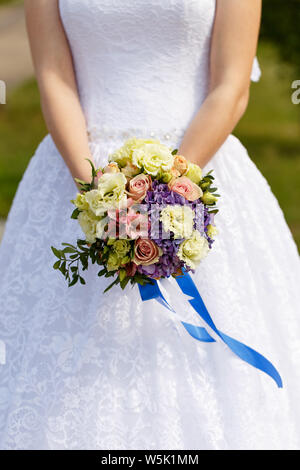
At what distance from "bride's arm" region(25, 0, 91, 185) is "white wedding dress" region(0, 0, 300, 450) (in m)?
0.06

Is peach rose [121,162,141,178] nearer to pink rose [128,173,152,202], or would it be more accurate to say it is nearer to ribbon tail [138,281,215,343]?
pink rose [128,173,152,202]

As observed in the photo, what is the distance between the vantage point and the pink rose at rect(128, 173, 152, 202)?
2730 mm

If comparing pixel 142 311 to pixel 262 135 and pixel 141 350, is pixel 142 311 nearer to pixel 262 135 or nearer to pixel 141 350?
pixel 141 350

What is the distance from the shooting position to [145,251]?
2.74 m

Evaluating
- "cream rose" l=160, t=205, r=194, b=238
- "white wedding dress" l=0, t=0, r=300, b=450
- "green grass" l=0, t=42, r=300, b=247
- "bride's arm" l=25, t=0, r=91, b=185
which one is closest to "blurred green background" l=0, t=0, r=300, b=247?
"green grass" l=0, t=42, r=300, b=247

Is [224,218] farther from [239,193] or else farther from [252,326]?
[252,326]

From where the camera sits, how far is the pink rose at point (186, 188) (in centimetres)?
275

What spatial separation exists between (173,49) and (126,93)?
0.87 feet

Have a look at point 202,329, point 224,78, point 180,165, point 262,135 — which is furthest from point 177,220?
point 262,135

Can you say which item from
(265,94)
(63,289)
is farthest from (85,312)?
(265,94)

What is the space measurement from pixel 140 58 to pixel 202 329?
3.78 feet

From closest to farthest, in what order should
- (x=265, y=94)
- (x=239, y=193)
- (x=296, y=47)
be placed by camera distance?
1. (x=239, y=193)
2. (x=296, y=47)
3. (x=265, y=94)

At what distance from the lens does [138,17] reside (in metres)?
3.21

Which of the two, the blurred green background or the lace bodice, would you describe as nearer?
the lace bodice
